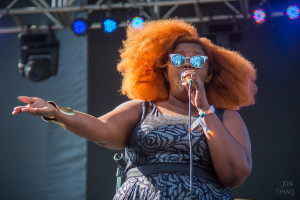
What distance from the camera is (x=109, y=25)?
565cm

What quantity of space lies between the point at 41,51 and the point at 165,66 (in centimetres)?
385

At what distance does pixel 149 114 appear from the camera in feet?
7.93

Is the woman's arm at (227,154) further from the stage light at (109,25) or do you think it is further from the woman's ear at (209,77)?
the stage light at (109,25)

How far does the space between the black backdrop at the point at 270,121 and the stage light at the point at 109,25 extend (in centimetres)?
10

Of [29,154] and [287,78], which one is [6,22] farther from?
[287,78]

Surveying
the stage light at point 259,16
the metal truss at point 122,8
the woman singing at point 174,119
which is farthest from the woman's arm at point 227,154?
the stage light at point 259,16

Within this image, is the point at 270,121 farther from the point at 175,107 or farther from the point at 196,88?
the point at 196,88

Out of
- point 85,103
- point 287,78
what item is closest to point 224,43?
point 287,78

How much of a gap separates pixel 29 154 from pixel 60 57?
58.8 inches

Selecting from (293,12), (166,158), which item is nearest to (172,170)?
(166,158)

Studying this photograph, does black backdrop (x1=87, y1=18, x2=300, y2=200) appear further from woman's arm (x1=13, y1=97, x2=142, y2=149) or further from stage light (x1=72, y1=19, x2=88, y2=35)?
woman's arm (x1=13, y1=97, x2=142, y2=149)

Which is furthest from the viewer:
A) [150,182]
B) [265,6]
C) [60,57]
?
[60,57]

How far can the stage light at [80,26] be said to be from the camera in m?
5.80

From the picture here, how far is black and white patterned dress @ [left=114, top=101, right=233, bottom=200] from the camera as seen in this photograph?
2.11 metres
